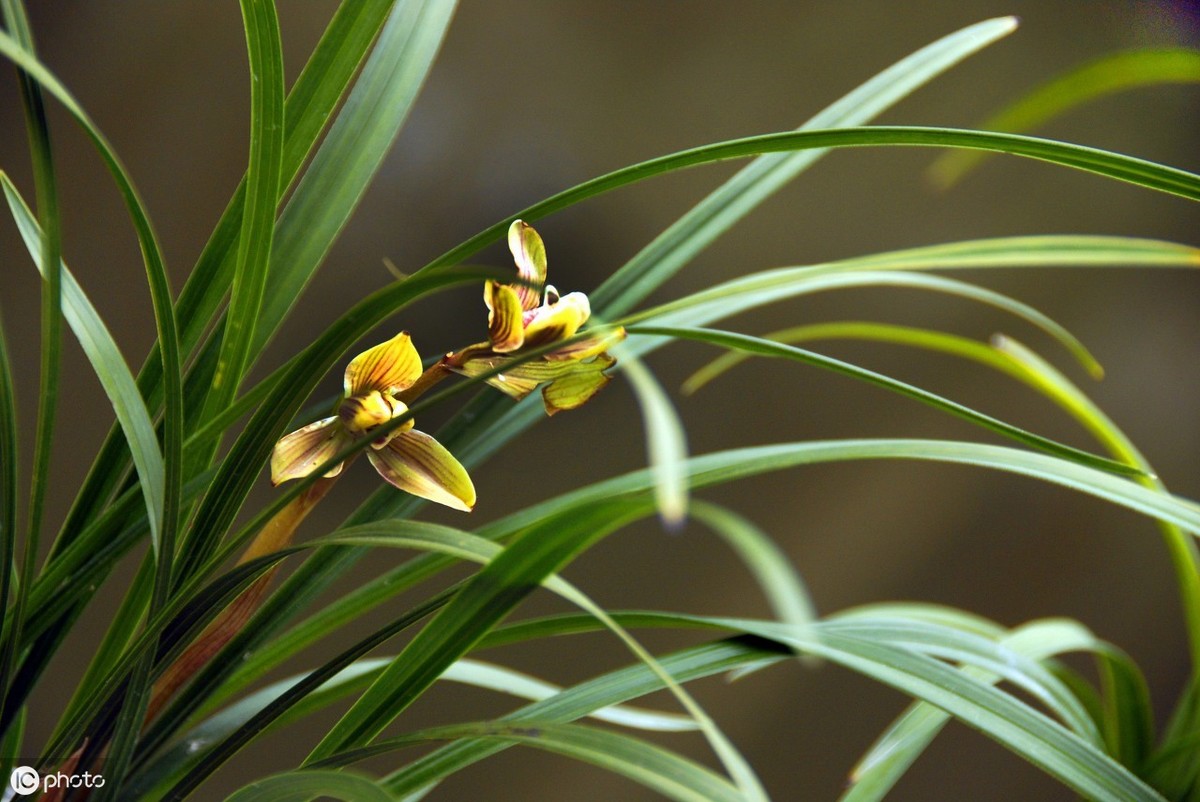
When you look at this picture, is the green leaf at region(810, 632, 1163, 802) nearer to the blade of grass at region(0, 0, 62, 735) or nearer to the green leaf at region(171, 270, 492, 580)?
the green leaf at region(171, 270, 492, 580)

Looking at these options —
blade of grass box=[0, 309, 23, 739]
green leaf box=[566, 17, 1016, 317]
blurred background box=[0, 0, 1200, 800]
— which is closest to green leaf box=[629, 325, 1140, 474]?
green leaf box=[566, 17, 1016, 317]

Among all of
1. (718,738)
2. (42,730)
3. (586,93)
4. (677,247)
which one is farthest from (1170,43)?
(42,730)

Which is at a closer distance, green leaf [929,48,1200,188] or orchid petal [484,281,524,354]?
orchid petal [484,281,524,354]

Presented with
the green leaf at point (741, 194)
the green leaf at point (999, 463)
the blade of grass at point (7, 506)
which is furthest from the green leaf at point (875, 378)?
the blade of grass at point (7, 506)

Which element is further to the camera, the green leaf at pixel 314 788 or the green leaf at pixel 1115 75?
the green leaf at pixel 1115 75

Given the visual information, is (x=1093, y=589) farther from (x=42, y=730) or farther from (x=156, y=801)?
(x=42, y=730)

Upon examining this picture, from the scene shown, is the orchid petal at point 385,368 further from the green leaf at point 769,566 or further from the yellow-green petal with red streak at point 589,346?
the green leaf at point 769,566

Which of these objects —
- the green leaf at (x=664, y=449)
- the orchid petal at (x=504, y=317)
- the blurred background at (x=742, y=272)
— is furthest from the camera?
the blurred background at (x=742, y=272)
